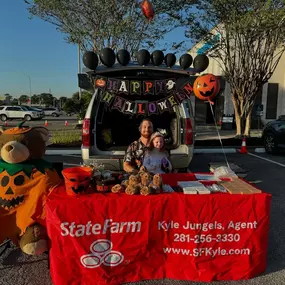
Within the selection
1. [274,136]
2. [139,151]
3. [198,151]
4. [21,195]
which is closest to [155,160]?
[139,151]

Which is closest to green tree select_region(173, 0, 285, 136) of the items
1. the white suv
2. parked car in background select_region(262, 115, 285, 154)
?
parked car in background select_region(262, 115, 285, 154)

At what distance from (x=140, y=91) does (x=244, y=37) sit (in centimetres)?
872

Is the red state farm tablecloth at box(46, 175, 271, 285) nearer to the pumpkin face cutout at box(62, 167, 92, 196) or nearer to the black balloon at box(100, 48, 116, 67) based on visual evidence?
the pumpkin face cutout at box(62, 167, 92, 196)

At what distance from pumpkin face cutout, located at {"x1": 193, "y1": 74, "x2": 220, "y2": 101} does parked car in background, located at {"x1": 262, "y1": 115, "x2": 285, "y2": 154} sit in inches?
211

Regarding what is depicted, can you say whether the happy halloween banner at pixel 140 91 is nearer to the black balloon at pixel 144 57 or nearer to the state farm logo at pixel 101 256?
the black balloon at pixel 144 57

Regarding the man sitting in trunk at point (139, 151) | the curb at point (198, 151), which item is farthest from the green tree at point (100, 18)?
the man sitting in trunk at point (139, 151)

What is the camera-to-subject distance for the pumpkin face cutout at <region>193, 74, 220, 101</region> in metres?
4.44

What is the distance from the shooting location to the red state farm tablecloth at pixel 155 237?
2.56 meters

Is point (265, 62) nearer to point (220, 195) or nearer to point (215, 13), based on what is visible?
point (215, 13)

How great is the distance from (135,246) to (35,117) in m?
33.0

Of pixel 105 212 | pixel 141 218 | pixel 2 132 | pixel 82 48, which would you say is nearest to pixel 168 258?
pixel 141 218

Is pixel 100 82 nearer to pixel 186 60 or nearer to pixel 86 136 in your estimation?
Answer: pixel 86 136

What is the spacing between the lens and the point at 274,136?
922 cm

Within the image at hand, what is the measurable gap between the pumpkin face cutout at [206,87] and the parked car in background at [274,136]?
5350 millimetres
